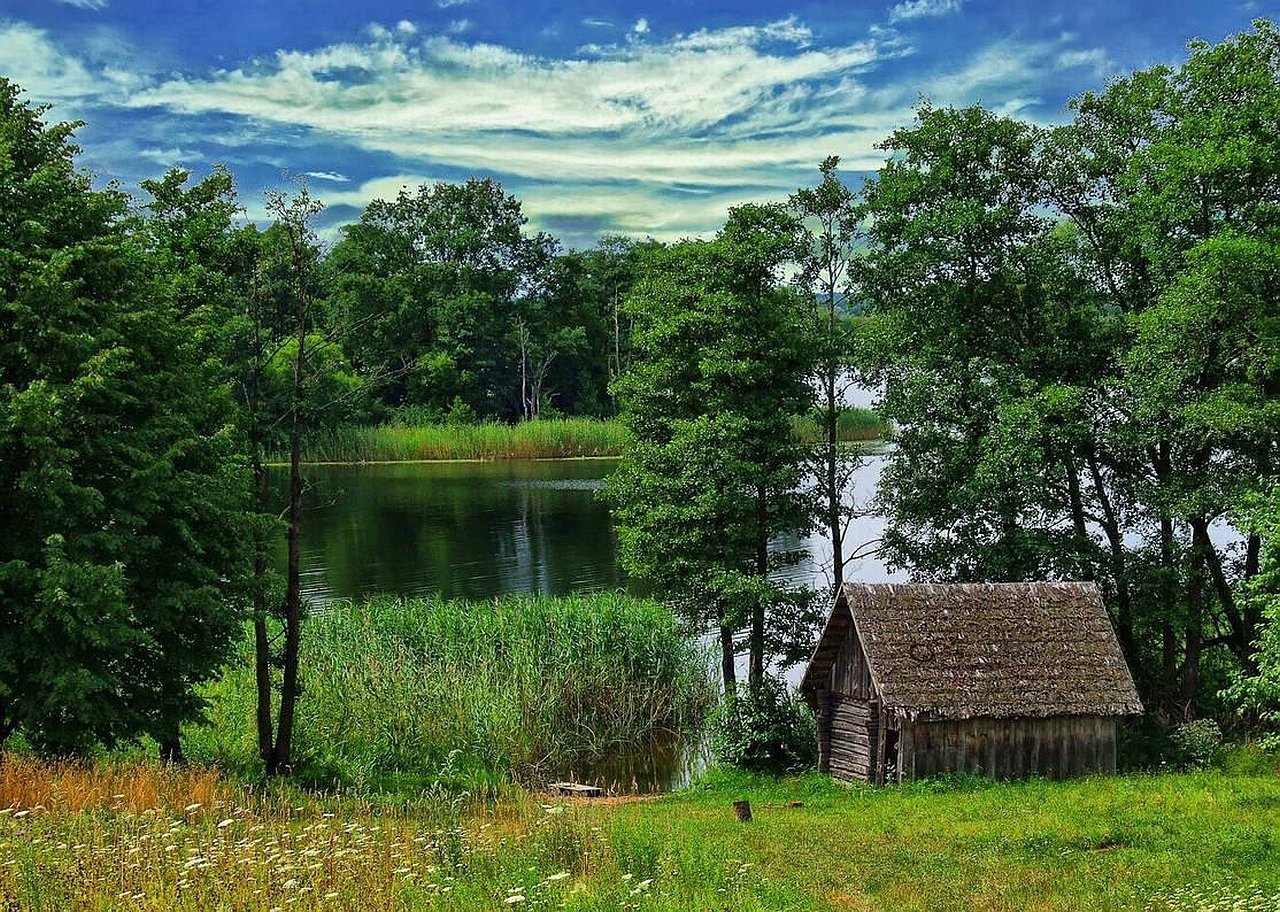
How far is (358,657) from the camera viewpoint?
93.4ft

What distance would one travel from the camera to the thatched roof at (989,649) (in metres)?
23.7

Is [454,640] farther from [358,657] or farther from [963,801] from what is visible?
[963,801]

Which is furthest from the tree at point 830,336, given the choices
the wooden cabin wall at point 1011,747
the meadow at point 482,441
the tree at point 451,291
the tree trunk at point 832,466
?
the tree at point 451,291

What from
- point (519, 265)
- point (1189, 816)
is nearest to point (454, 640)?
point (1189, 816)

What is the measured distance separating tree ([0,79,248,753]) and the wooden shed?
13634 millimetres

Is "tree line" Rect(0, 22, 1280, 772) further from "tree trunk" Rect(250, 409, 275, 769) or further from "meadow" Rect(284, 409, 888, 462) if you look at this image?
"meadow" Rect(284, 409, 888, 462)

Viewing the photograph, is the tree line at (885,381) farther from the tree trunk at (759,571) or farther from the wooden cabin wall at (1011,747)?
the wooden cabin wall at (1011,747)

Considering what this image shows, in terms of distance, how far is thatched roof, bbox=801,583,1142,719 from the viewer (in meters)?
23.7

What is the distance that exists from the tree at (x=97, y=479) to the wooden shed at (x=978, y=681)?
1363 cm

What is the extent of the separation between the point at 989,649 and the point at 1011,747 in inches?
84.4

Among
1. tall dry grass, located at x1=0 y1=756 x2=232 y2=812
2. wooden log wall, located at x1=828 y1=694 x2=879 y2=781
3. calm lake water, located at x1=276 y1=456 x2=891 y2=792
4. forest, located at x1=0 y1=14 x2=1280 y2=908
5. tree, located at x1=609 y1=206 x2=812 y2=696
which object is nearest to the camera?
tall dry grass, located at x1=0 y1=756 x2=232 y2=812

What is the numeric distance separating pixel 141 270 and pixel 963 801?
724 inches

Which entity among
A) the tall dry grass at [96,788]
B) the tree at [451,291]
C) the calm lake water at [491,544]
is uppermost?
the tree at [451,291]

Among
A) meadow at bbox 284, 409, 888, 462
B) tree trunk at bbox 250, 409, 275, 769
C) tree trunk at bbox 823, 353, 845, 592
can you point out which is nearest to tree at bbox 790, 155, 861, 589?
tree trunk at bbox 823, 353, 845, 592
